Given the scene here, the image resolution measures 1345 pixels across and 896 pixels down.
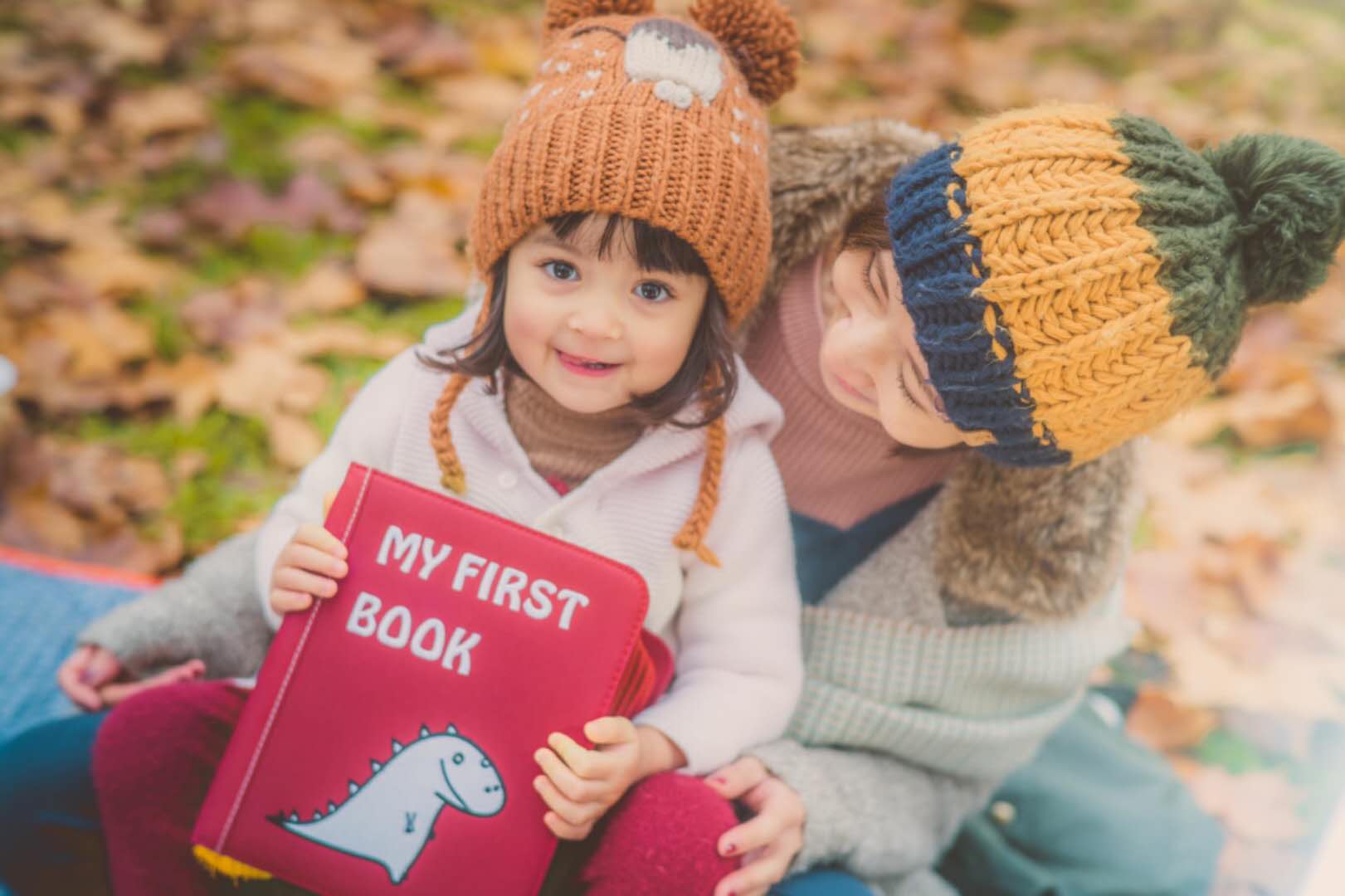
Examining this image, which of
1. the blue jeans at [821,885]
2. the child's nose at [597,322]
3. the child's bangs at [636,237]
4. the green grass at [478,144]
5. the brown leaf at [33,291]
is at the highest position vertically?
the green grass at [478,144]

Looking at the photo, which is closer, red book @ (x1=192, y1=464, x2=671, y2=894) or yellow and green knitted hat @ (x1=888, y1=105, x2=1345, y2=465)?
yellow and green knitted hat @ (x1=888, y1=105, x2=1345, y2=465)

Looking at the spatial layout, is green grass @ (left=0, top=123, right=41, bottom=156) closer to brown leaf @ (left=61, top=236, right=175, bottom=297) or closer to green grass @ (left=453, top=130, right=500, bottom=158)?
brown leaf @ (left=61, top=236, right=175, bottom=297)

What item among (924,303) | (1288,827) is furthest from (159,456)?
(1288,827)

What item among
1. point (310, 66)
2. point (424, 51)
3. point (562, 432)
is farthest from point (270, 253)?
point (562, 432)

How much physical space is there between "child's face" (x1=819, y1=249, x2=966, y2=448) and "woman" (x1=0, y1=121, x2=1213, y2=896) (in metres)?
0.14

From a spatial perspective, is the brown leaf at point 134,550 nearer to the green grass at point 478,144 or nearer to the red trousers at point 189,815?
the red trousers at point 189,815

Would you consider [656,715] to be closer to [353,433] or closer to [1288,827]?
[353,433]

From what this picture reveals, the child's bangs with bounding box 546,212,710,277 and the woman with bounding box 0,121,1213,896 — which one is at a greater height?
the child's bangs with bounding box 546,212,710,277

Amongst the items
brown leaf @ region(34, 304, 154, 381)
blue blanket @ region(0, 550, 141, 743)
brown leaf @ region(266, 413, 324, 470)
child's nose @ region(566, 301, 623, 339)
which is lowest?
blue blanket @ region(0, 550, 141, 743)

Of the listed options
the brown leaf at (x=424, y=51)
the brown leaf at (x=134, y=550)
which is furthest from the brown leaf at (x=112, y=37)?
the brown leaf at (x=134, y=550)

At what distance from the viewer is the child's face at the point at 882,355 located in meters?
0.85

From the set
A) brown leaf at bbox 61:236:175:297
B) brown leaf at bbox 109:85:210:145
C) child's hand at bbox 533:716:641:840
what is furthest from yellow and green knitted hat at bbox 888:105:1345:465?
brown leaf at bbox 109:85:210:145

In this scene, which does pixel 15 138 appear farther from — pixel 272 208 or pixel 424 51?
pixel 424 51

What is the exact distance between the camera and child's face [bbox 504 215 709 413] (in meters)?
0.89
